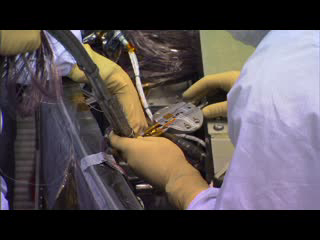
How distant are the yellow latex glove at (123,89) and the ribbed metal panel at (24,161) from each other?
0.35 meters

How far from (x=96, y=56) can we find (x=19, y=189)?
2.04ft

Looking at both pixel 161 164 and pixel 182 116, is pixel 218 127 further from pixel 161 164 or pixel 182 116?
pixel 161 164

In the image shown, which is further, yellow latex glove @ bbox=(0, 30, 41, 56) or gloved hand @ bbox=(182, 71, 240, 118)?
gloved hand @ bbox=(182, 71, 240, 118)

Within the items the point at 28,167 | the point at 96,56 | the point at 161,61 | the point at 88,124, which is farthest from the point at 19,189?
the point at 161,61

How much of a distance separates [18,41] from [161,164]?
0.54 meters

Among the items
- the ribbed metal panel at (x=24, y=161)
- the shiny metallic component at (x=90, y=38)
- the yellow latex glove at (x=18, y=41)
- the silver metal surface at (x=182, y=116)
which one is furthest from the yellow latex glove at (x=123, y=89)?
the yellow latex glove at (x=18, y=41)

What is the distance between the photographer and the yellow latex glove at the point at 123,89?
1.13m

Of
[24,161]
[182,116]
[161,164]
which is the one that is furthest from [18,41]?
[182,116]

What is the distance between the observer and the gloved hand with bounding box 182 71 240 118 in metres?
1.14

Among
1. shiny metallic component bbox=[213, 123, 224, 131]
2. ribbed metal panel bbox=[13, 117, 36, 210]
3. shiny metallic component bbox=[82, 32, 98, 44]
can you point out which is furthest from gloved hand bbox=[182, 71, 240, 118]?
ribbed metal panel bbox=[13, 117, 36, 210]

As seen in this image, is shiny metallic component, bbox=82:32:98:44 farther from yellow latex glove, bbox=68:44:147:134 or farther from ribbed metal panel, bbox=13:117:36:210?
ribbed metal panel, bbox=13:117:36:210

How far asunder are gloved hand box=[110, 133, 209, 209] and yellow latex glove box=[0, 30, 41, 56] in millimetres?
454

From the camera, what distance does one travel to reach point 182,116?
117 cm

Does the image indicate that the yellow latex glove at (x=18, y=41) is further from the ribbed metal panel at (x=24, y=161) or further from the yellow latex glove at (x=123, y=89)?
the yellow latex glove at (x=123, y=89)
